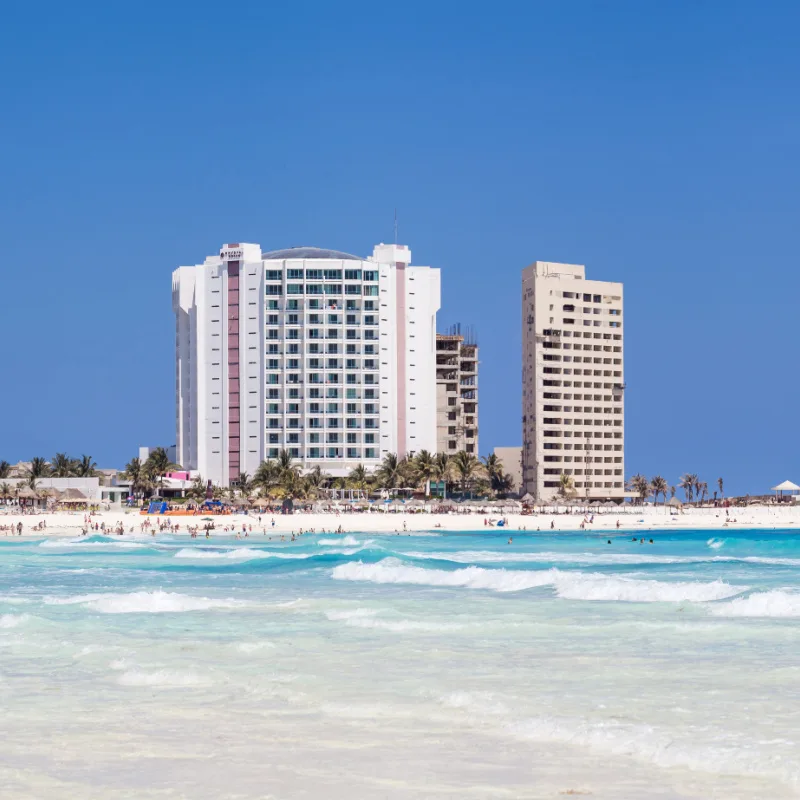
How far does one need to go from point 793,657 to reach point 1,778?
17211 millimetres

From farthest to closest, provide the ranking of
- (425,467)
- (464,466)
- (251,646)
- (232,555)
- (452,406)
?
(452,406) < (464,466) < (425,467) < (232,555) < (251,646)

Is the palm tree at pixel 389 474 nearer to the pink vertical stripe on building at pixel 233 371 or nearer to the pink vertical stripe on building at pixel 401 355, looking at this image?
the pink vertical stripe on building at pixel 401 355

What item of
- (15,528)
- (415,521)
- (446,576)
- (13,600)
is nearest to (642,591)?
(446,576)

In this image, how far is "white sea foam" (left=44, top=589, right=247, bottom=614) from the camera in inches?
1467

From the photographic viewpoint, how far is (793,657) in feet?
84.2

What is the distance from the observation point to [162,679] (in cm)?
2336

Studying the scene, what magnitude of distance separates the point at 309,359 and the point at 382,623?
370 feet

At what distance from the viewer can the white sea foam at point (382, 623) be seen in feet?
103

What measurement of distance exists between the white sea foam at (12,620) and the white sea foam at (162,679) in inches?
372

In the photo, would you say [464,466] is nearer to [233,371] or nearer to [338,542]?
[233,371]

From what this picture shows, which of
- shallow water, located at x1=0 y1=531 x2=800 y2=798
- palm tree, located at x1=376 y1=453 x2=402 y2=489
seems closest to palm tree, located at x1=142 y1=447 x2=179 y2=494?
palm tree, located at x1=376 y1=453 x2=402 y2=489

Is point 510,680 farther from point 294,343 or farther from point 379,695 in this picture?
point 294,343

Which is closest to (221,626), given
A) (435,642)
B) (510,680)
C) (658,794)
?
(435,642)

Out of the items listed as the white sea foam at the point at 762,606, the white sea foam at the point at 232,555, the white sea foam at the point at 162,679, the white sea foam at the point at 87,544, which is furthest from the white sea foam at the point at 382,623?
the white sea foam at the point at 87,544
